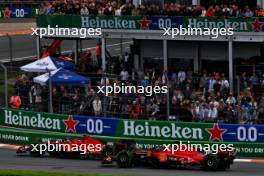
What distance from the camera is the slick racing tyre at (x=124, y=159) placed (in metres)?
22.5

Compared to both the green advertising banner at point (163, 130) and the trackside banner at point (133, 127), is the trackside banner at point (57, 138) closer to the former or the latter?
the trackside banner at point (133, 127)

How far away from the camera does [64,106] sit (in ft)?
92.3

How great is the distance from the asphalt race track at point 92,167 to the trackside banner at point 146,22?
27.3ft

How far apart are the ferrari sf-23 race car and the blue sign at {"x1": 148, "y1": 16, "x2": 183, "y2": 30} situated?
372 inches

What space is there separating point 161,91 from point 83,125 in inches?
125

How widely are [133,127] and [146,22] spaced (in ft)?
23.0

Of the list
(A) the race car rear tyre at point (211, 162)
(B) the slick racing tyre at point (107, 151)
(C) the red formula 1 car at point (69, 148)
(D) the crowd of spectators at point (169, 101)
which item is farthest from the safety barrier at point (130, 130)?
(A) the race car rear tyre at point (211, 162)

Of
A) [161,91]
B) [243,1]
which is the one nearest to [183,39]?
[243,1]

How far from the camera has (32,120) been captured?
94.8 feet

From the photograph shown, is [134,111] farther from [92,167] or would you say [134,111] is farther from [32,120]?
[92,167]

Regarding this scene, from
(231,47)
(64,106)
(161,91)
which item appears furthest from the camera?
(231,47)

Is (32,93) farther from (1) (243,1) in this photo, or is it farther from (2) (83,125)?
(1) (243,1)

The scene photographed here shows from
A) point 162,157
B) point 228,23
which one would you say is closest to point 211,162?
point 162,157

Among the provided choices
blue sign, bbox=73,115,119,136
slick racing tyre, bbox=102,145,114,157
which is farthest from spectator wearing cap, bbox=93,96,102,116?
slick racing tyre, bbox=102,145,114,157
